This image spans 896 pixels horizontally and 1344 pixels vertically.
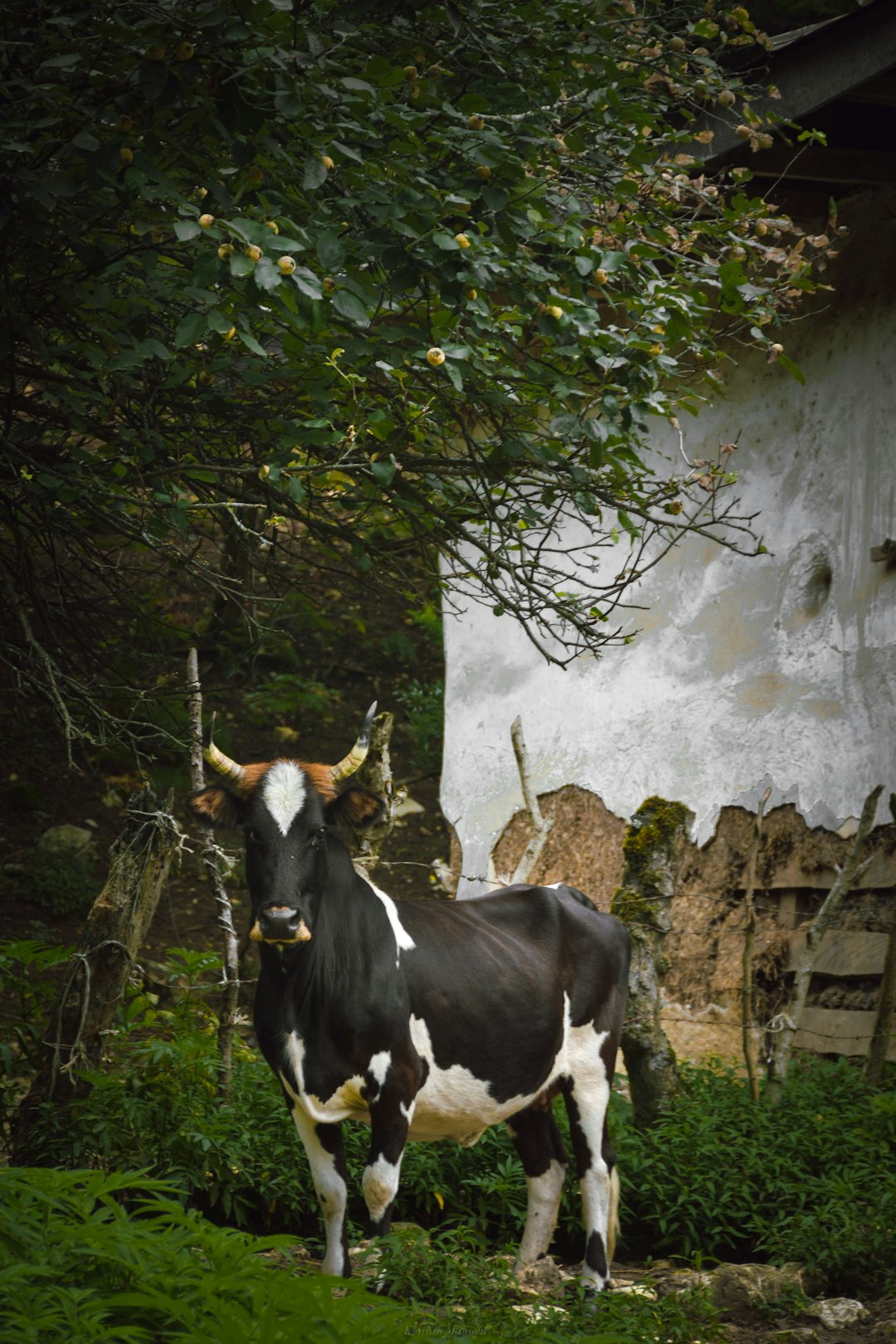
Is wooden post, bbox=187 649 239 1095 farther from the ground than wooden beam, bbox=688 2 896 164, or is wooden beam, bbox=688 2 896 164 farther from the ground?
wooden beam, bbox=688 2 896 164

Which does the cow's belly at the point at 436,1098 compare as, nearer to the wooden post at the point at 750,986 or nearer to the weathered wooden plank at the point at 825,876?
the wooden post at the point at 750,986

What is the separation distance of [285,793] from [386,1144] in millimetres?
1360

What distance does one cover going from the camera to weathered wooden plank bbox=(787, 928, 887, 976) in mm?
7812

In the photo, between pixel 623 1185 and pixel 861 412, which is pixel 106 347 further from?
pixel 861 412

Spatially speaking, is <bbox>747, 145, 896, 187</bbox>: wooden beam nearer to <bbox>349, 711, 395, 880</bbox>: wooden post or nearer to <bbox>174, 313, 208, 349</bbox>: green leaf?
<bbox>349, 711, 395, 880</bbox>: wooden post

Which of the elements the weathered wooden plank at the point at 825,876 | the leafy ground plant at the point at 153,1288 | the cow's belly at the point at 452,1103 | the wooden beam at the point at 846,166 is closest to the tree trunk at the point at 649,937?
the weathered wooden plank at the point at 825,876

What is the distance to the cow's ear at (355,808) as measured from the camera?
5.49 metres

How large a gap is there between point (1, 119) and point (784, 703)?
5.57 m

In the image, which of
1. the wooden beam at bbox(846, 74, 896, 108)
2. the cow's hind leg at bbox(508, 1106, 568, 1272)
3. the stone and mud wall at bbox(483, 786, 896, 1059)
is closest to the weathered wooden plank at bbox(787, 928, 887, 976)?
the stone and mud wall at bbox(483, 786, 896, 1059)

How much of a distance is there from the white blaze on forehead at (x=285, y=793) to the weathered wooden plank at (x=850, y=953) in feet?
11.8

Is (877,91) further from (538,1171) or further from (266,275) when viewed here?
(538,1171)

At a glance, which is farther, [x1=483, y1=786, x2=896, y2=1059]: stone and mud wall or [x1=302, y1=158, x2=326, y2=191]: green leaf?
[x1=483, y1=786, x2=896, y2=1059]: stone and mud wall

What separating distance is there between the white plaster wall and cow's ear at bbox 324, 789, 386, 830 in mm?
2202

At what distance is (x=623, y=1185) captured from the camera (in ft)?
21.2
